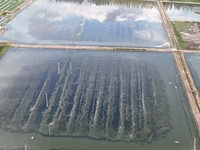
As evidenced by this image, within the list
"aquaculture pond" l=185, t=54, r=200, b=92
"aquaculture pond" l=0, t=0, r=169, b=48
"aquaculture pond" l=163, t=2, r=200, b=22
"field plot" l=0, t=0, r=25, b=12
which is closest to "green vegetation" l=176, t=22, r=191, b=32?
"aquaculture pond" l=163, t=2, r=200, b=22

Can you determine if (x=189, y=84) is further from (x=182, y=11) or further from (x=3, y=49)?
(x=182, y=11)

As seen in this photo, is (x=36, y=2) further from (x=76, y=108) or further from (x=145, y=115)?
(x=145, y=115)

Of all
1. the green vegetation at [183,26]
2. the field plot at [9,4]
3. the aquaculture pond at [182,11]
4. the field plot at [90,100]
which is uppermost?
the field plot at [9,4]

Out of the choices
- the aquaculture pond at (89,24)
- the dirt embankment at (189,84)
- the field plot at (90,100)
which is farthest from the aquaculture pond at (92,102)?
the aquaculture pond at (89,24)

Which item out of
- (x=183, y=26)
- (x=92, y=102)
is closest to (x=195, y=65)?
(x=183, y=26)

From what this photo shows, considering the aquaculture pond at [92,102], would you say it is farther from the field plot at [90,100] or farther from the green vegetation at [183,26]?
the green vegetation at [183,26]

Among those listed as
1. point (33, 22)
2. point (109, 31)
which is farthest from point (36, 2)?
point (109, 31)

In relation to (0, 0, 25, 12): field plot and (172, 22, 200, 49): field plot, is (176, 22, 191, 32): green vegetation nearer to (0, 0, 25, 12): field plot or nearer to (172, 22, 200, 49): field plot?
(172, 22, 200, 49): field plot
